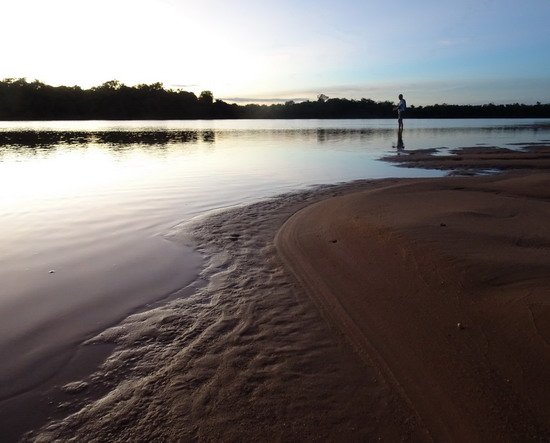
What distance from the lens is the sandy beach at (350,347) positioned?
2648mm

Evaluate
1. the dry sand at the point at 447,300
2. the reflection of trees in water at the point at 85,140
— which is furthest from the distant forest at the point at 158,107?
the dry sand at the point at 447,300

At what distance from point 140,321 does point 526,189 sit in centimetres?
1051

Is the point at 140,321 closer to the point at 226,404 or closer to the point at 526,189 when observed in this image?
the point at 226,404

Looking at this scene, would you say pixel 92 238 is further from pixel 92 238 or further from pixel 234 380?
pixel 234 380

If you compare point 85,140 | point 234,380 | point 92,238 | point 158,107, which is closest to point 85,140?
point 85,140

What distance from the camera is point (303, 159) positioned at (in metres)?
22.1

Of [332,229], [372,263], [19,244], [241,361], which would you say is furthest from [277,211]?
[241,361]

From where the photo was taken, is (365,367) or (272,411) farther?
(365,367)

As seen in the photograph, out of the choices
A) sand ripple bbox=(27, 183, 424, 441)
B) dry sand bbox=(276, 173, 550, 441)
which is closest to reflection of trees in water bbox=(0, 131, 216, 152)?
dry sand bbox=(276, 173, 550, 441)

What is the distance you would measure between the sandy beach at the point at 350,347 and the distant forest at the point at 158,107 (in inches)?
5533

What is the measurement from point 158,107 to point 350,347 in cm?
15201

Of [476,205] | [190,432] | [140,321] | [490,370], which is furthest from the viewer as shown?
[476,205]

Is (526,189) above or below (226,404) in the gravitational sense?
above

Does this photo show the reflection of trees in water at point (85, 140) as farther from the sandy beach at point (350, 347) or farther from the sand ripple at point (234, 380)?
the sand ripple at point (234, 380)
